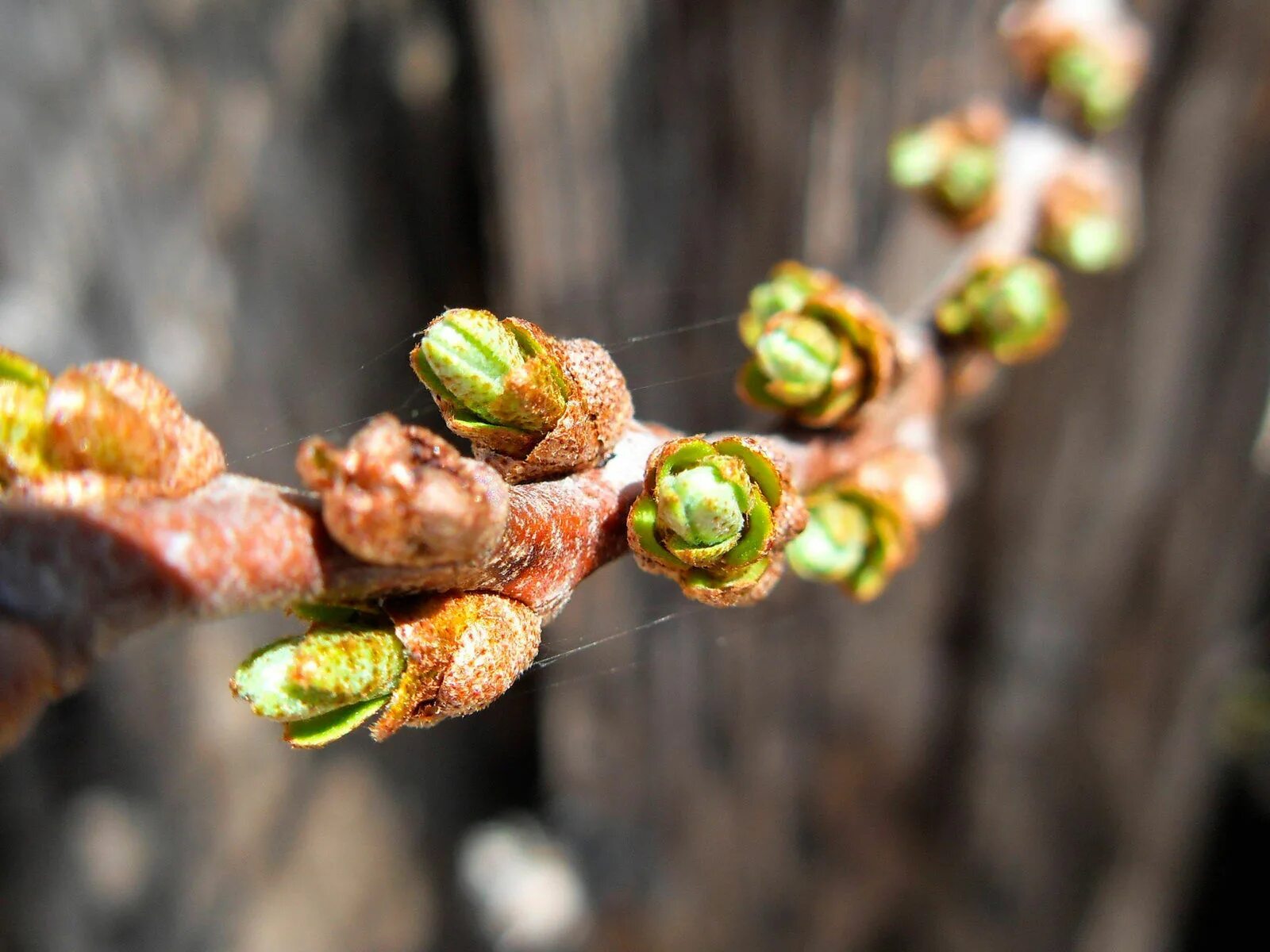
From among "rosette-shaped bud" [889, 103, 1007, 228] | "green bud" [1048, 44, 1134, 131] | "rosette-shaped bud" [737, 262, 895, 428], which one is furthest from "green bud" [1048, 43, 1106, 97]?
"rosette-shaped bud" [737, 262, 895, 428]

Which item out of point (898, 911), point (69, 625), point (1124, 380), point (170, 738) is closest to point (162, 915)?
point (170, 738)

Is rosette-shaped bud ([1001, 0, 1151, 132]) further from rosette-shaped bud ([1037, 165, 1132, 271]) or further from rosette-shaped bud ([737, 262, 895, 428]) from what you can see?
rosette-shaped bud ([737, 262, 895, 428])

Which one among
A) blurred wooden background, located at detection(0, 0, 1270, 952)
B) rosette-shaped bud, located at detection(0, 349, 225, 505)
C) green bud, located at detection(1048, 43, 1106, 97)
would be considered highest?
green bud, located at detection(1048, 43, 1106, 97)

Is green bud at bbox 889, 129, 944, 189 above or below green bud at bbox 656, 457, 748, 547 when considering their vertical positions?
above

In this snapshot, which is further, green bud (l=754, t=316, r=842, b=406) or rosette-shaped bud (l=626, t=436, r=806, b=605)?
green bud (l=754, t=316, r=842, b=406)

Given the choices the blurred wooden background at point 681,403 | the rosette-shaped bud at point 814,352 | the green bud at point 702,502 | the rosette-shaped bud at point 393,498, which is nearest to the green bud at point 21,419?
the rosette-shaped bud at point 393,498

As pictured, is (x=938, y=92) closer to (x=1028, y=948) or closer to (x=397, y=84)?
(x=397, y=84)

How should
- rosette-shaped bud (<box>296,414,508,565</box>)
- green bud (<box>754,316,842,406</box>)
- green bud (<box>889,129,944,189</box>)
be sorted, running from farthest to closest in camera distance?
green bud (<box>889,129,944,189</box>) < green bud (<box>754,316,842,406</box>) < rosette-shaped bud (<box>296,414,508,565</box>)

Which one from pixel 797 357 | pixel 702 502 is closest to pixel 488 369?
pixel 702 502

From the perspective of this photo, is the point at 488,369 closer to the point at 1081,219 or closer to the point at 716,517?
the point at 716,517
